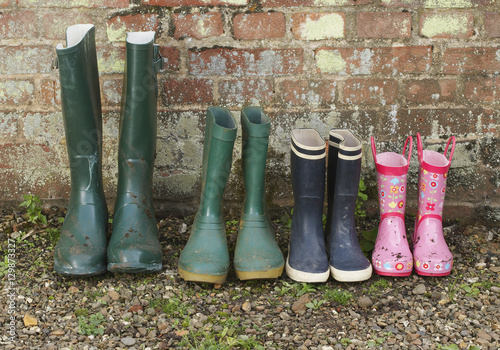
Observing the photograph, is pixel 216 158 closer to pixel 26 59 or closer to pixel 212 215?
pixel 212 215

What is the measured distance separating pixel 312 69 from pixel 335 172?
18.2 inches

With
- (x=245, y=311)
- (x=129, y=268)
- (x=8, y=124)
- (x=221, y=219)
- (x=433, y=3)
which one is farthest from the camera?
(x=8, y=124)

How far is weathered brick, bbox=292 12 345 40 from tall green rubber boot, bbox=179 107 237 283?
1.62ft

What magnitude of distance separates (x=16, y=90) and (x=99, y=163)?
1.84ft

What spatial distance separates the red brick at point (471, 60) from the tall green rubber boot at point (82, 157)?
4.41ft

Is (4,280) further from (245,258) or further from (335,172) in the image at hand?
(335,172)

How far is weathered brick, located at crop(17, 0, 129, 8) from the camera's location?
2100 mm

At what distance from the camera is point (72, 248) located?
179 centimetres

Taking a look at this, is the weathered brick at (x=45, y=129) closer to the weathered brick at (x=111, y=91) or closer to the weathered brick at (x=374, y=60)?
the weathered brick at (x=111, y=91)

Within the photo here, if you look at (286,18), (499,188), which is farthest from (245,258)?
(499,188)

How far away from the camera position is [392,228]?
1.88 m

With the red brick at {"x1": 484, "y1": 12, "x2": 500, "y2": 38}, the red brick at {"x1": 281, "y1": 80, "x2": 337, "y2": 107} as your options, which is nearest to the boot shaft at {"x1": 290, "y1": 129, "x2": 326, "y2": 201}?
the red brick at {"x1": 281, "y1": 80, "x2": 337, "y2": 107}

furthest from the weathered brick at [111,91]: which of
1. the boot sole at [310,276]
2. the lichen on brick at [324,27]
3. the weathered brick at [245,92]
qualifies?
the boot sole at [310,276]

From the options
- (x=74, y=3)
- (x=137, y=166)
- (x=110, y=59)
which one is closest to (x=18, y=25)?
(x=74, y=3)
